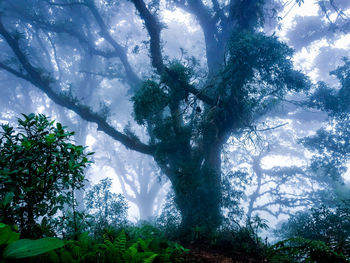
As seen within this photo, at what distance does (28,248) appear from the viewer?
1.12m

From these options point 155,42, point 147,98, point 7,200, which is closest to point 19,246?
point 7,200

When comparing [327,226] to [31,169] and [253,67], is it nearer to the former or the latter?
[253,67]

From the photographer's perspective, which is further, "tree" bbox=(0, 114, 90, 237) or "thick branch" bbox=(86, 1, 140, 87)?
"thick branch" bbox=(86, 1, 140, 87)

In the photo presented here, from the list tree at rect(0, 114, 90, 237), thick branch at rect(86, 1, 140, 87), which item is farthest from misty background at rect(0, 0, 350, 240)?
tree at rect(0, 114, 90, 237)

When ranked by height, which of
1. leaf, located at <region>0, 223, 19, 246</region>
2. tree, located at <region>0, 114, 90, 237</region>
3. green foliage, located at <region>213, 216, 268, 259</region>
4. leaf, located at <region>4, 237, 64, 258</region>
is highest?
tree, located at <region>0, 114, 90, 237</region>

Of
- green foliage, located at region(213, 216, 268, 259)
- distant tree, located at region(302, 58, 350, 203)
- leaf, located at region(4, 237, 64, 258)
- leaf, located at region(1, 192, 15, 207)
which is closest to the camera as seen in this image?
leaf, located at region(4, 237, 64, 258)

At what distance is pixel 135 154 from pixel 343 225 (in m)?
31.0

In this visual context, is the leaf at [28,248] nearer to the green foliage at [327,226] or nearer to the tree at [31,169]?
the tree at [31,169]

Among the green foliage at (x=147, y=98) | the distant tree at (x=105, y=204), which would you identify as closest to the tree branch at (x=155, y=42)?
the green foliage at (x=147, y=98)

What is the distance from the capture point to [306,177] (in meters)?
19.5

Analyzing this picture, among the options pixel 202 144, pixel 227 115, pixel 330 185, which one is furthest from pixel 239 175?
pixel 330 185

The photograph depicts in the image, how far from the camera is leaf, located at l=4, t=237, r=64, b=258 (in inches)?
42.4

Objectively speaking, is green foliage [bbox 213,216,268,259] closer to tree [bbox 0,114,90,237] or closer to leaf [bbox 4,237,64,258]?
tree [bbox 0,114,90,237]

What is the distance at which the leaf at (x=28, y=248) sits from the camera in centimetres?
108
